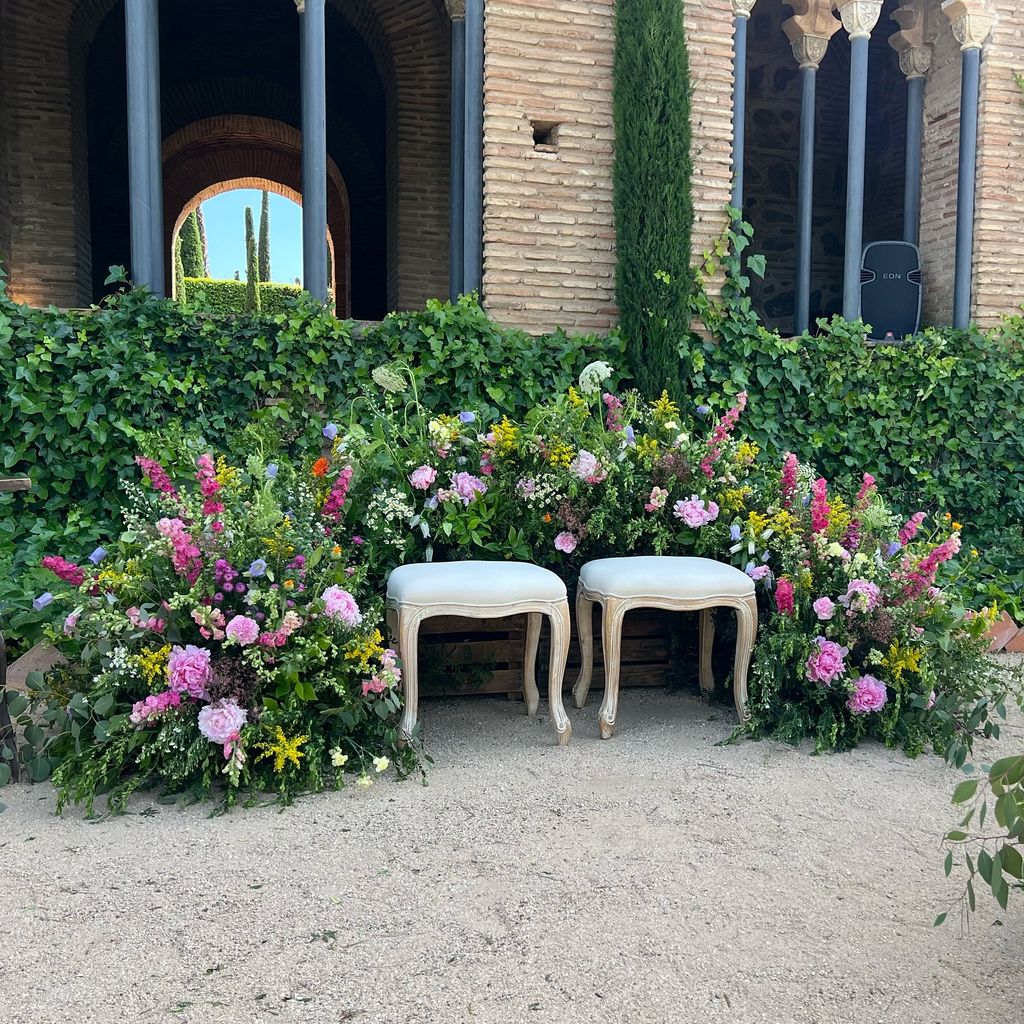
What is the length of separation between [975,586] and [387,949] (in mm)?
4399

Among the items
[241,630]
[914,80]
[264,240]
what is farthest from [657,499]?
[264,240]

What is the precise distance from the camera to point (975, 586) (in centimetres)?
516

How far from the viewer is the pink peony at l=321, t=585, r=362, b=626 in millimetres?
2729

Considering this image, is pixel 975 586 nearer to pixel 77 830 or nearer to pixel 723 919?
pixel 723 919

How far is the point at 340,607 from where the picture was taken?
2730 millimetres

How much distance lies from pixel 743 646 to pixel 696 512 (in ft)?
1.79

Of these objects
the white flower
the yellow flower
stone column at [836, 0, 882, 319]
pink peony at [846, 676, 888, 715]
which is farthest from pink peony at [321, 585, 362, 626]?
stone column at [836, 0, 882, 319]

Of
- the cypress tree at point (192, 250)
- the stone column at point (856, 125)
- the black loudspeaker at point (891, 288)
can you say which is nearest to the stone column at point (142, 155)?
the stone column at point (856, 125)

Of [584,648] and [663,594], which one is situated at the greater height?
[663,594]

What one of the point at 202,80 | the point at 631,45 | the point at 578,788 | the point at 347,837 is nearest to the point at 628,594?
the point at 578,788

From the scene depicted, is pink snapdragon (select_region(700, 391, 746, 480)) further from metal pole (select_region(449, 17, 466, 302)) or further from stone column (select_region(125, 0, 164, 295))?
stone column (select_region(125, 0, 164, 295))

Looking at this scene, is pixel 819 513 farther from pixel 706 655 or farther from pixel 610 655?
pixel 610 655

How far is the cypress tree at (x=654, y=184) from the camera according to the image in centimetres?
504

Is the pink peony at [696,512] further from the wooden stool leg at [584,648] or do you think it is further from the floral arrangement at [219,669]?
the floral arrangement at [219,669]
